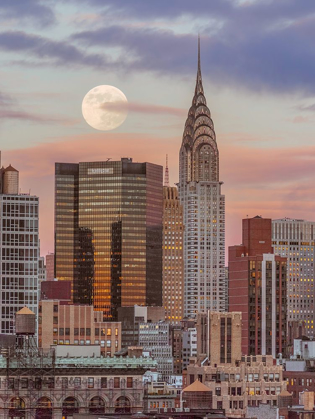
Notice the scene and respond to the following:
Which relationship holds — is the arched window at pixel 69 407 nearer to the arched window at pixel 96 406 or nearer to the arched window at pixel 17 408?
the arched window at pixel 96 406

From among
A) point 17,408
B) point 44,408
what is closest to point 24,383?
point 17,408

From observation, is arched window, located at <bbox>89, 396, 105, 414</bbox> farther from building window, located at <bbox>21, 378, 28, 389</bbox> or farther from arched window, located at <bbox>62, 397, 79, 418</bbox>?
building window, located at <bbox>21, 378, 28, 389</bbox>

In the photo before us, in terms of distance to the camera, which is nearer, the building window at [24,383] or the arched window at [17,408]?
the arched window at [17,408]

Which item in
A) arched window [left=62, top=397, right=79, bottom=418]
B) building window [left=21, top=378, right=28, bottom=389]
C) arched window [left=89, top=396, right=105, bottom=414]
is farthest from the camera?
building window [left=21, top=378, right=28, bottom=389]

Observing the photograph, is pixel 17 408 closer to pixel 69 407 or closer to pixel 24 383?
pixel 24 383

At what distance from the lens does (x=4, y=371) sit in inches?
7869

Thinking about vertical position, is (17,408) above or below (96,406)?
below

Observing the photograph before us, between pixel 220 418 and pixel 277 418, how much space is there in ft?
122

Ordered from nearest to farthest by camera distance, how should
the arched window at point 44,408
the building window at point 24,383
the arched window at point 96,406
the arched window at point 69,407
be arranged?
the arched window at point 44,408 < the arched window at point 69,407 < the arched window at point 96,406 < the building window at point 24,383

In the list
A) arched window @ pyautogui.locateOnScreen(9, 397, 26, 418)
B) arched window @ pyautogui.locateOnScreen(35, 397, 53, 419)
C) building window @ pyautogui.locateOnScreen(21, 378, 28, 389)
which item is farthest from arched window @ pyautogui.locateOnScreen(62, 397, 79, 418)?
building window @ pyautogui.locateOnScreen(21, 378, 28, 389)

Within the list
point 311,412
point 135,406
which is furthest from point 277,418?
point 135,406

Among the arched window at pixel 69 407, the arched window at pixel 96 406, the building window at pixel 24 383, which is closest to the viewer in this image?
the arched window at pixel 69 407

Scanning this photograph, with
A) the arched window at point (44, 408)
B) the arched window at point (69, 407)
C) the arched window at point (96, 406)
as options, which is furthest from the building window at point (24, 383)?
the arched window at point (96, 406)

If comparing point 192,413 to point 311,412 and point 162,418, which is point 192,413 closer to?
point 162,418
